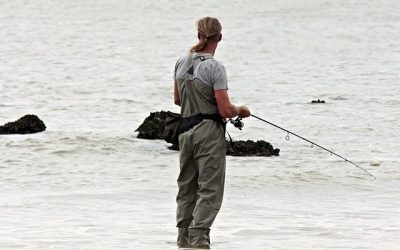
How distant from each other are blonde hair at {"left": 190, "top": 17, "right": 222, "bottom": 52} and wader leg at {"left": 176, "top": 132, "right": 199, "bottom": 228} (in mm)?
733

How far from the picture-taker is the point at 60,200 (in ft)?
45.4

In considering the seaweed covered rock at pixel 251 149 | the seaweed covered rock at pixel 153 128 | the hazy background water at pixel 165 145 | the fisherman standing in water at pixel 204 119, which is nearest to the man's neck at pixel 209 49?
the fisherman standing in water at pixel 204 119

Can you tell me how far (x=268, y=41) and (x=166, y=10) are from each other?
738 inches

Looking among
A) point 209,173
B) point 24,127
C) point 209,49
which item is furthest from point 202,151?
point 24,127

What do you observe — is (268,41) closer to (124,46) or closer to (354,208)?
(124,46)

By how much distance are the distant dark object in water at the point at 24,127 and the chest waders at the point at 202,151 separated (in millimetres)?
11735

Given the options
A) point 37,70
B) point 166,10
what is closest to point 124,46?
point 37,70

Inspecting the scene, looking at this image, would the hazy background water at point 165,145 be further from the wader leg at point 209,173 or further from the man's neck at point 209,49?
the man's neck at point 209,49

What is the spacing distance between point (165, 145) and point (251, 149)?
1.70m

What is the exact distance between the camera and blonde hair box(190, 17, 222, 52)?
29.0 ft

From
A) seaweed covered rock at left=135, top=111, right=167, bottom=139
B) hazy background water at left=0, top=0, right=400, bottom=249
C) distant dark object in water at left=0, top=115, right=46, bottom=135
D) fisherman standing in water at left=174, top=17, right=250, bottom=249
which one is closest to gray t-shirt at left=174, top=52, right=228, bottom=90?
fisherman standing in water at left=174, top=17, right=250, bottom=249

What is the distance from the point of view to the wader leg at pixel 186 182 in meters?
9.09

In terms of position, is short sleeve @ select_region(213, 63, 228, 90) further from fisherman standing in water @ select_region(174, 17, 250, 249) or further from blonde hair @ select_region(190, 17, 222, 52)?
blonde hair @ select_region(190, 17, 222, 52)

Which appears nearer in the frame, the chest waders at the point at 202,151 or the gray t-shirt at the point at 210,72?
the gray t-shirt at the point at 210,72
